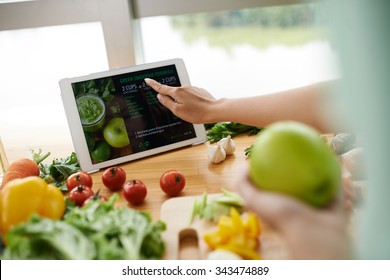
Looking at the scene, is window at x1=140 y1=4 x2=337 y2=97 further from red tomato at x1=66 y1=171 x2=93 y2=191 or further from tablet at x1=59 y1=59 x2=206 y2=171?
red tomato at x1=66 y1=171 x2=93 y2=191

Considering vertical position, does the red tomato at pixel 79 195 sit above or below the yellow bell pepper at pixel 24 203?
below

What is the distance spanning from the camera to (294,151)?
0.41 m

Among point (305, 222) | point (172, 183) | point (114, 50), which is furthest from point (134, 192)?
point (114, 50)

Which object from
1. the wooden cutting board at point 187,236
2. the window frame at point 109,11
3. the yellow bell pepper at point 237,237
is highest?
the window frame at point 109,11

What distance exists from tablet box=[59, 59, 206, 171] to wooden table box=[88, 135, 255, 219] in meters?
0.03

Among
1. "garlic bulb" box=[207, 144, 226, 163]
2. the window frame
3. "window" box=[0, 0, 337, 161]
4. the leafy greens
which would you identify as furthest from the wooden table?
the window frame

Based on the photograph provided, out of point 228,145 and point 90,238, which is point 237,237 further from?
point 228,145

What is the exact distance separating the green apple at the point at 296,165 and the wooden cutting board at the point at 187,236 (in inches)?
11.1

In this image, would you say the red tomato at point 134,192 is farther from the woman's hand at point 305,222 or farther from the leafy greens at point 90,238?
the woman's hand at point 305,222

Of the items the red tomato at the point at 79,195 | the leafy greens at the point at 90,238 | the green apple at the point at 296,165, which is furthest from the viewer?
the red tomato at the point at 79,195

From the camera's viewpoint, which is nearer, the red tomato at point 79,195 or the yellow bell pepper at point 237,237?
the yellow bell pepper at point 237,237

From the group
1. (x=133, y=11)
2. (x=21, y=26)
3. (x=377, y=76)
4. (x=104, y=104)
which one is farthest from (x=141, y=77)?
(x=377, y=76)

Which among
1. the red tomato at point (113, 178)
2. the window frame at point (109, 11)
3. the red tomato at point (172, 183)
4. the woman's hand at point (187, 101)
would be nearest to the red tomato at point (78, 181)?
the red tomato at point (113, 178)

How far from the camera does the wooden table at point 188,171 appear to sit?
0.92m
